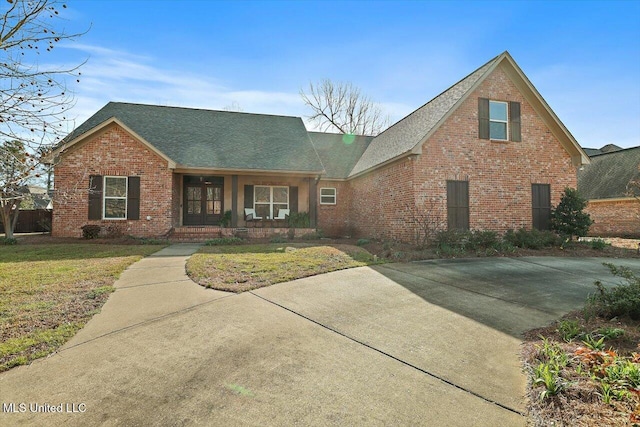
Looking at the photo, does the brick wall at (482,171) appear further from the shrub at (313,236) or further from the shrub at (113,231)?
the shrub at (113,231)

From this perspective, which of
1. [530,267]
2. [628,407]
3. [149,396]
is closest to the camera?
[628,407]

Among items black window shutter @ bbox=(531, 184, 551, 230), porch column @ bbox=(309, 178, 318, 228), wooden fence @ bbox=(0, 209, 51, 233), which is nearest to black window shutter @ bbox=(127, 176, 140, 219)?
porch column @ bbox=(309, 178, 318, 228)

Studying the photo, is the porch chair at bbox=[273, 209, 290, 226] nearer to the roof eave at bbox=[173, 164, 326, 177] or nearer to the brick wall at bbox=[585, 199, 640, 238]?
the roof eave at bbox=[173, 164, 326, 177]

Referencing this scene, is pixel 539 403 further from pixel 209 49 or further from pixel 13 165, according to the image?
pixel 209 49

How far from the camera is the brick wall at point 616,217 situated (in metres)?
17.1

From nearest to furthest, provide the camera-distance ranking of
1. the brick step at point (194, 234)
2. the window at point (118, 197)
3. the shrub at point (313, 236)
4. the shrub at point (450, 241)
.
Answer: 1. the shrub at point (450, 241)
2. the window at point (118, 197)
3. the brick step at point (194, 234)
4. the shrub at point (313, 236)

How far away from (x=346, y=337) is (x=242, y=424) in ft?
5.74

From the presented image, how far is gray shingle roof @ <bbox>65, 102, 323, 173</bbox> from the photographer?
15602 millimetres

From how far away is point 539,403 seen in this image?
261cm

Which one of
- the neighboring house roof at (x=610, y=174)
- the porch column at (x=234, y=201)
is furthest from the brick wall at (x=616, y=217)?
the porch column at (x=234, y=201)

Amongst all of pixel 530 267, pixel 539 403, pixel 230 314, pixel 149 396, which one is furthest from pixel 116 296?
pixel 530 267

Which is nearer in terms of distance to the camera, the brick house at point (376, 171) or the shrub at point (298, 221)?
the brick house at point (376, 171)

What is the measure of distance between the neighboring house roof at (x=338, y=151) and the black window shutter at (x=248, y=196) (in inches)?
156

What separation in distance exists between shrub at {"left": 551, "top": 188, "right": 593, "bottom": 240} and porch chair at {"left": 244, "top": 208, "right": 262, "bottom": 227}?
42.1ft
